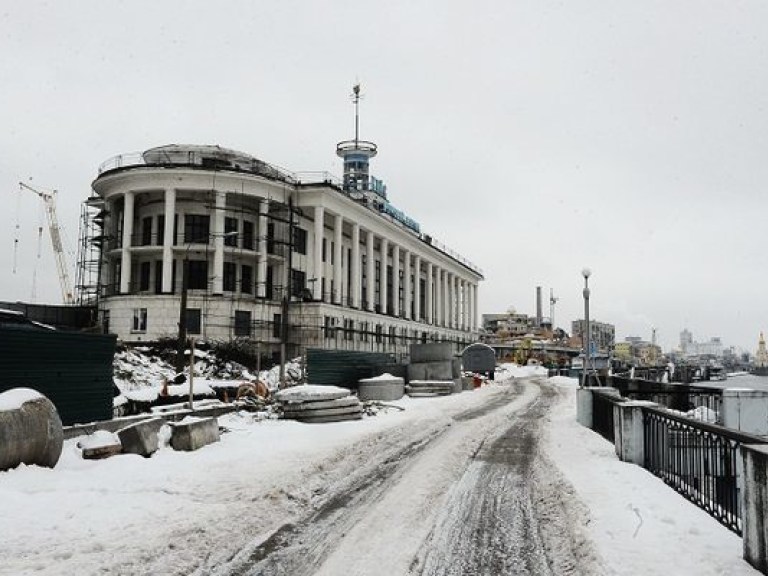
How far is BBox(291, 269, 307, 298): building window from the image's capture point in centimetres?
5259

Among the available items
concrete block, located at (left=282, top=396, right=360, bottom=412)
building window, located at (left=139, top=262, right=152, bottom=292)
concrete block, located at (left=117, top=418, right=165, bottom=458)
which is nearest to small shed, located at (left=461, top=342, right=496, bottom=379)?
building window, located at (left=139, top=262, right=152, bottom=292)

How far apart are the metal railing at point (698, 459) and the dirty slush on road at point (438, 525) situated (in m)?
1.72

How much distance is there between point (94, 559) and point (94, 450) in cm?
554

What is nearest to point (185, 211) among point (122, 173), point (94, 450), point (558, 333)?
point (122, 173)

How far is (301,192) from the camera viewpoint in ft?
173

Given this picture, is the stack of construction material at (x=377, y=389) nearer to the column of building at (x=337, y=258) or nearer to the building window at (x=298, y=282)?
the building window at (x=298, y=282)

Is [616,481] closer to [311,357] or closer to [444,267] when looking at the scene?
[311,357]

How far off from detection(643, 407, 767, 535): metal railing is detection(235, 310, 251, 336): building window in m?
37.5

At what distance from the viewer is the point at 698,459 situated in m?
8.87

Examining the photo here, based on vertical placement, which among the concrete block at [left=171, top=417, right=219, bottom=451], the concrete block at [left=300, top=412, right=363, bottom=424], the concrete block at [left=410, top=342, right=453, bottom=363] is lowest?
the concrete block at [left=300, top=412, right=363, bottom=424]

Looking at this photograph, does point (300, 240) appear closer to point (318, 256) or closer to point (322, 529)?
point (318, 256)

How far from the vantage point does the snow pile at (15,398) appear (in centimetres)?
977

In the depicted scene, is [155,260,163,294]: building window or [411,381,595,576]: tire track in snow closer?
[411,381,595,576]: tire track in snow

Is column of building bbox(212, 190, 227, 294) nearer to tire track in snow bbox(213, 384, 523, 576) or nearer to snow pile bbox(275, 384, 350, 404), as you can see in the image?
snow pile bbox(275, 384, 350, 404)
